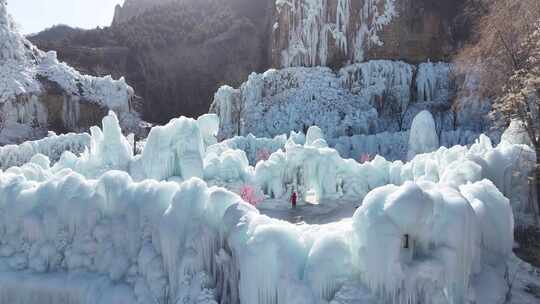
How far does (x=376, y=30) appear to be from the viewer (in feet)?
111

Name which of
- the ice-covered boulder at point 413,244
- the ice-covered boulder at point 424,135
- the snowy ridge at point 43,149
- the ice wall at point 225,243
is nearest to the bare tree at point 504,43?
the ice wall at point 225,243

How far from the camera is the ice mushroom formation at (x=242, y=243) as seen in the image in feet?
17.1

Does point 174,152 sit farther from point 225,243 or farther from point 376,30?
point 376,30

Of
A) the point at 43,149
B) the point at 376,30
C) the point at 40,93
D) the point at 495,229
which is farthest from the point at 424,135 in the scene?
the point at 40,93

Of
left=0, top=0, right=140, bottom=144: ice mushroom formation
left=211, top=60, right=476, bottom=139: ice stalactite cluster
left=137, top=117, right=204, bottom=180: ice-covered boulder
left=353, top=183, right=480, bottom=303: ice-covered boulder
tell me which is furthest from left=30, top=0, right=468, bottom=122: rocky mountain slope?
left=353, top=183, right=480, bottom=303: ice-covered boulder

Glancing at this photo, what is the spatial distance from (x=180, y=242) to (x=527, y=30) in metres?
8.88

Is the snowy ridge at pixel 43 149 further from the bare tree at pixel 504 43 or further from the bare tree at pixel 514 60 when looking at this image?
the bare tree at pixel 504 43

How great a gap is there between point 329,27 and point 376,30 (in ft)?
11.3

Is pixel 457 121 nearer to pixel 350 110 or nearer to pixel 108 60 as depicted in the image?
pixel 350 110

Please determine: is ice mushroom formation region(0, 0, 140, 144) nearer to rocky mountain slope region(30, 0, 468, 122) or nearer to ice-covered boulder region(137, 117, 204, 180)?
rocky mountain slope region(30, 0, 468, 122)

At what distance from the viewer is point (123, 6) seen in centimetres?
7181

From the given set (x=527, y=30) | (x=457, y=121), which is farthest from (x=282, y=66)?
(x=527, y=30)

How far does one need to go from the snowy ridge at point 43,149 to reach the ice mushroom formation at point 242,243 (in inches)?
526

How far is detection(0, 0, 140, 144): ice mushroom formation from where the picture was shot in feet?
94.6
